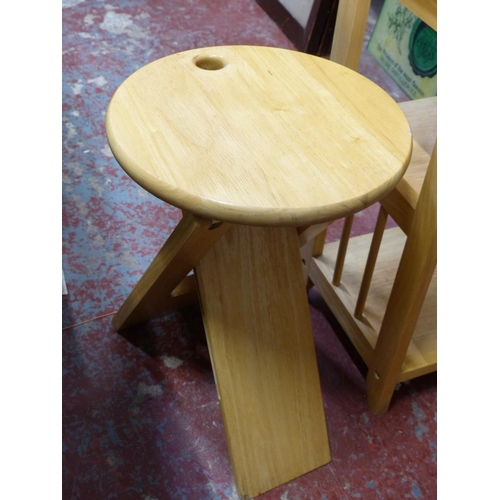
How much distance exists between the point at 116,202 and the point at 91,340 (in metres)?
0.51

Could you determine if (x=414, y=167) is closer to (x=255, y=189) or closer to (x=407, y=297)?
(x=407, y=297)

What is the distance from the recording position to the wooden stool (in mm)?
657

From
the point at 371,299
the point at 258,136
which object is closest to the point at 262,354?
the point at 371,299

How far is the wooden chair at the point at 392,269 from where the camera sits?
2.88ft

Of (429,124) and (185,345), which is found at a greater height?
(429,124)

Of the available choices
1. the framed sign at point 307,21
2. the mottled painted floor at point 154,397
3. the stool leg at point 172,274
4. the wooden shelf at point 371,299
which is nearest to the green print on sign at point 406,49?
the framed sign at point 307,21

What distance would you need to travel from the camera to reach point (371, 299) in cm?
126

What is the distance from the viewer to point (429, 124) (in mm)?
1071

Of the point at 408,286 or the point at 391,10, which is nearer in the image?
the point at 408,286

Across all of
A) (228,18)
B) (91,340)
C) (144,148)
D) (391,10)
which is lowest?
(91,340)

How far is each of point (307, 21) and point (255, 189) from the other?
191 centimetres

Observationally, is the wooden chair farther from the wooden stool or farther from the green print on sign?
the green print on sign
